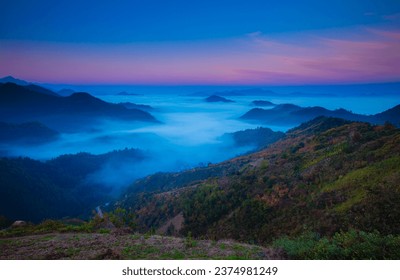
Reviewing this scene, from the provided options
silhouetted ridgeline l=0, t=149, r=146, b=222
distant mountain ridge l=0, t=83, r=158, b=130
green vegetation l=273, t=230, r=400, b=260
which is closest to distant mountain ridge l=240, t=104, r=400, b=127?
green vegetation l=273, t=230, r=400, b=260

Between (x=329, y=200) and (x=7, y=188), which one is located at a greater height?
(x=329, y=200)

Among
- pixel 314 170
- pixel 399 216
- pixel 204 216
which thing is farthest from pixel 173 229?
pixel 399 216

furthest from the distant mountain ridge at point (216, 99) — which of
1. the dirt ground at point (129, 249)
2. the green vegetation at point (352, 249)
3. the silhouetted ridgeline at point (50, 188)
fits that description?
the silhouetted ridgeline at point (50, 188)

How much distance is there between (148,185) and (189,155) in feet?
137

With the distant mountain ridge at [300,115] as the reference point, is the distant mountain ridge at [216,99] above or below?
above

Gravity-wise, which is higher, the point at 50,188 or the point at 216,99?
the point at 216,99

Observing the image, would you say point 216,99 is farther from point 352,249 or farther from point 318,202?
point 352,249

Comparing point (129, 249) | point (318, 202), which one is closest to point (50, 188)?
point (129, 249)

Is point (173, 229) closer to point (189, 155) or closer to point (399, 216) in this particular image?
point (399, 216)

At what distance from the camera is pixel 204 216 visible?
1688cm

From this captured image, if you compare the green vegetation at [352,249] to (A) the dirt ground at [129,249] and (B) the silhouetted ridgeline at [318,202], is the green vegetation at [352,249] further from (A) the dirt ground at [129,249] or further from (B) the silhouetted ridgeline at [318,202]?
(B) the silhouetted ridgeline at [318,202]

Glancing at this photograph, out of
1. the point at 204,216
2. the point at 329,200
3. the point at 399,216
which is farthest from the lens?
the point at 204,216

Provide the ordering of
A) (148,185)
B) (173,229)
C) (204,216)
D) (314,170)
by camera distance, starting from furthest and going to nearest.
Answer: (148,185)
(173,229)
(204,216)
(314,170)
